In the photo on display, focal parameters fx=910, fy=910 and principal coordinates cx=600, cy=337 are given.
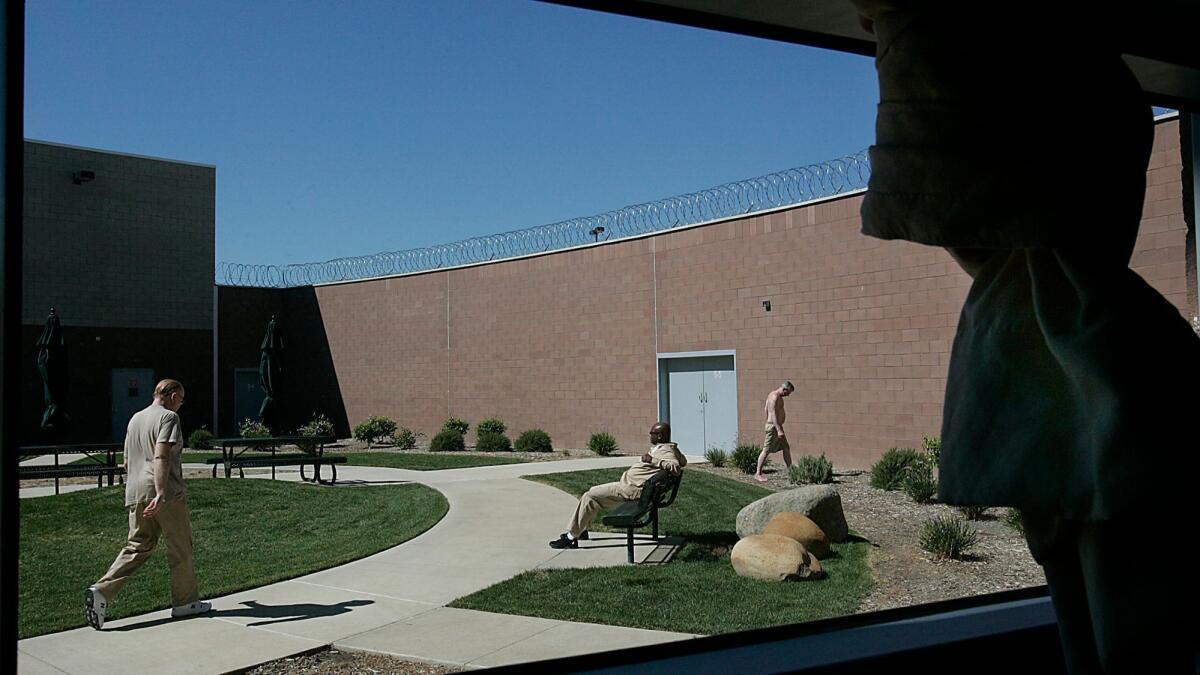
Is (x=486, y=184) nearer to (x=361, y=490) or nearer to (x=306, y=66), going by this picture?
(x=306, y=66)

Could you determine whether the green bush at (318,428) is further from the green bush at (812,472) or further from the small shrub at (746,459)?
the green bush at (812,472)

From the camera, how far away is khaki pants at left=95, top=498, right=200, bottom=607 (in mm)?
5816

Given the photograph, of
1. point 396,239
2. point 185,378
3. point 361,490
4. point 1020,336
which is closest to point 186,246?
point 185,378

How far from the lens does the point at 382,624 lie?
5.86 metres

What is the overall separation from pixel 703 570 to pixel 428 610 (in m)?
2.32

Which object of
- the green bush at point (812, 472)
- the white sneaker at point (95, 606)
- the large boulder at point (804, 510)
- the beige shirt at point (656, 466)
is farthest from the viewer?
the green bush at point (812, 472)

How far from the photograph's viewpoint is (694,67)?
1700 cm

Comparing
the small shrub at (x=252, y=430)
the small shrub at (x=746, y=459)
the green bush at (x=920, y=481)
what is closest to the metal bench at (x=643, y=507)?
the green bush at (x=920, y=481)

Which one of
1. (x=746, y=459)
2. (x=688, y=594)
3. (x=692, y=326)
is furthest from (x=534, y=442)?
(x=688, y=594)

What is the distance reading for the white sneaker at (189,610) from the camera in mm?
6039

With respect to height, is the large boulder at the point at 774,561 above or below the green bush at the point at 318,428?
below

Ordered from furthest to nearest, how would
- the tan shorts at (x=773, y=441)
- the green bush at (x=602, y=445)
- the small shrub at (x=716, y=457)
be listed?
1. the green bush at (x=602, y=445)
2. the small shrub at (x=716, y=457)
3. the tan shorts at (x=773, y=441)

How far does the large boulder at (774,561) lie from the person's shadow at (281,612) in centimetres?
286

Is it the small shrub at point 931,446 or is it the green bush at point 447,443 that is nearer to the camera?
the small shrub at point 931,446
